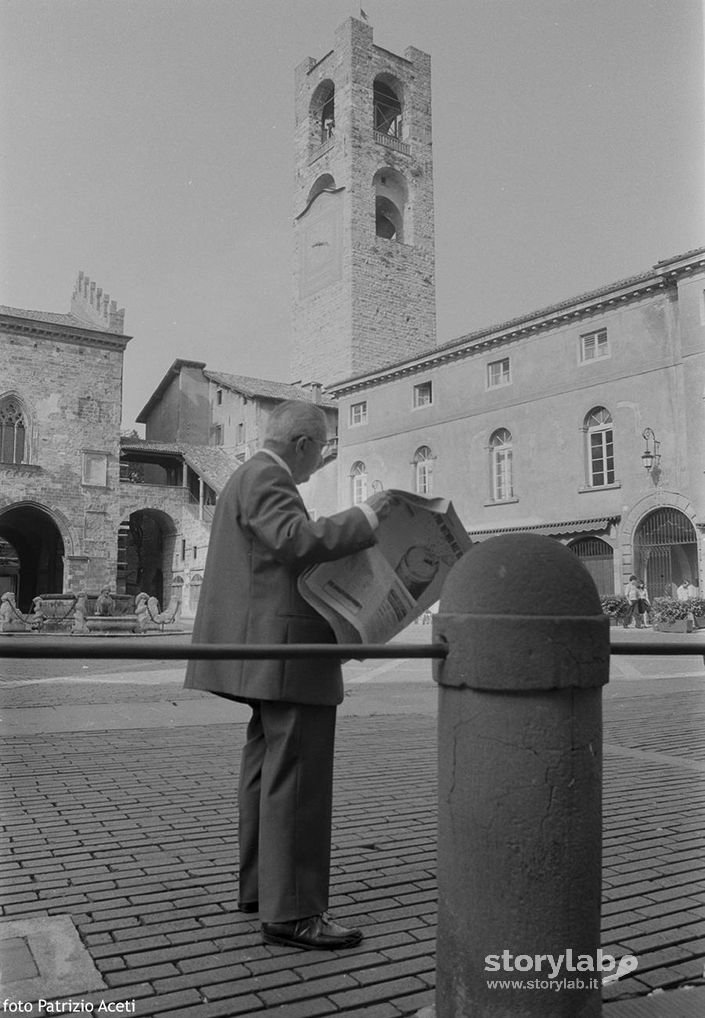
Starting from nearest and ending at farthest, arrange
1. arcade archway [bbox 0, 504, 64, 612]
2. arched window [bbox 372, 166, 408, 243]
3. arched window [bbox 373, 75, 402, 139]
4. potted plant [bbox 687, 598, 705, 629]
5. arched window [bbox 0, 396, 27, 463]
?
potted plant [bbox 687, 598, 705, 629]
arched window [bbox 0, 396, 27, 463]
arcade archway [bbox 0, 504, 64, 612]
arched window [bbox 372, 166, 408, 243]
arched window [bbox 373, 75, 402, 139]

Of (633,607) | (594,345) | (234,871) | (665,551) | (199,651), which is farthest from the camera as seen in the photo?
(594,345)

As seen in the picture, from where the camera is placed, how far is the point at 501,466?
30078 millimetres

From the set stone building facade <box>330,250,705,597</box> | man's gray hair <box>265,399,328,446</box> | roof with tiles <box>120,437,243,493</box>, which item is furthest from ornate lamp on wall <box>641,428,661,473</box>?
man's gray hair <box>265,399,328,446</box>

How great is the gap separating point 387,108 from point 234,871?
2191 inches

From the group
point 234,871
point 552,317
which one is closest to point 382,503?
point 234,871

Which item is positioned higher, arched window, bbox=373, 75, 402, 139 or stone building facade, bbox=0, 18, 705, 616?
arched window, bbox=373, 75, 402, 139

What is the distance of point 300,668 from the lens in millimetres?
2650

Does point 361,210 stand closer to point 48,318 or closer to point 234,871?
point 48,318

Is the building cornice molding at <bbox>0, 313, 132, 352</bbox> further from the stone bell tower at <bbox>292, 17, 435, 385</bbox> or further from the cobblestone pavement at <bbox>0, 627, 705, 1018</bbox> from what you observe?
the cobblestone pavement at <bbox>0, 627, 705, 1018</bbox>

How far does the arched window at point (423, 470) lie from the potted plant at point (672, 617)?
12.7 m

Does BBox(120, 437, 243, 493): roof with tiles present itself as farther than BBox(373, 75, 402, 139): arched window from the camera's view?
No

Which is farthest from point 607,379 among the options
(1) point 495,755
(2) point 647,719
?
(1) point 495,755

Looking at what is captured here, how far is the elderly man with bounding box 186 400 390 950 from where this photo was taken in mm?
2604

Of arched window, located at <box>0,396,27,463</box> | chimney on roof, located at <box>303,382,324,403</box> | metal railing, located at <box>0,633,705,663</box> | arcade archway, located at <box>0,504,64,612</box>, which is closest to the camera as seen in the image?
metal railing, located at <box>0,633,705,663</box>
